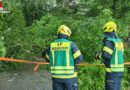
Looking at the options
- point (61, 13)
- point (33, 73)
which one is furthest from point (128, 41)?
point (33, 73)

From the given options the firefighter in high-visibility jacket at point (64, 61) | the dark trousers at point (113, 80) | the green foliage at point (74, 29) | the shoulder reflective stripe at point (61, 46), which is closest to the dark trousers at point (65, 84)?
the firefighter in high-visibility jacket at point (64, 61)

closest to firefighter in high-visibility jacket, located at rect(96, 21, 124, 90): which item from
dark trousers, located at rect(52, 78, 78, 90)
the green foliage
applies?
dark trousers, located at rect(52, 78, 78, 90)

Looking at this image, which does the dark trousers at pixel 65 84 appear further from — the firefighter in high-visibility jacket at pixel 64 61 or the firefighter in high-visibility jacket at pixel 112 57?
the firefighter in high-visibility jacket at pixel 112 57

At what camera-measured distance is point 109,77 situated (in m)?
4.34

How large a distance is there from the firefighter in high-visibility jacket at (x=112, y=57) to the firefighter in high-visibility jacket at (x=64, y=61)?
25.3 inches

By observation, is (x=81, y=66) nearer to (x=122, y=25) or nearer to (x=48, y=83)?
(x=48, y=83)

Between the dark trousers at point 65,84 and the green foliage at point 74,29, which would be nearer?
the dark trousers at point 65,84

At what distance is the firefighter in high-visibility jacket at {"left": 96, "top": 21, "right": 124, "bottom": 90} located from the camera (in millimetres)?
4223

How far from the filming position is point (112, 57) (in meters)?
4.27

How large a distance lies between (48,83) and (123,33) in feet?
10.3

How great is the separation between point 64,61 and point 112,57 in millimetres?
1035

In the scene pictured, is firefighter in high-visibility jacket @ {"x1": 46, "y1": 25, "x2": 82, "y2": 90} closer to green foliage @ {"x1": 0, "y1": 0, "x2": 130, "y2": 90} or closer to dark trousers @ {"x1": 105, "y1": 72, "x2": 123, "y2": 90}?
dark trousers @ {"x1": 105, "y1": 72, "x2": 123, "y2": 90}

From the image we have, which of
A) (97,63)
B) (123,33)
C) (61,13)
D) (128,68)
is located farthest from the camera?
(61,13)

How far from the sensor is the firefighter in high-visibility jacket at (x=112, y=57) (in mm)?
4223
